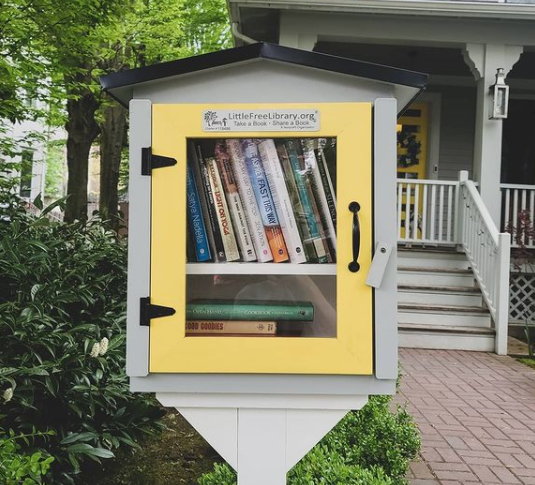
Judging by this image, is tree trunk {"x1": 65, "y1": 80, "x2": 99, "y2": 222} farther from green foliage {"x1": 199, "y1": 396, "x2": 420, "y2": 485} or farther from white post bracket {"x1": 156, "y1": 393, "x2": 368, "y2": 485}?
white post bracket {"x1": 156, "y1": 393, "x2": 368, "y2": 485}

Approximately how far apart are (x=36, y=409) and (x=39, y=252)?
143cm

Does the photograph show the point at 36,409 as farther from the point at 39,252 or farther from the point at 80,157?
the point at 80,157

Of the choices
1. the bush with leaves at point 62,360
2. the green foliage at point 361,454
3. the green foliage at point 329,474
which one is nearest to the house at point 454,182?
the green foliage at point 361,454

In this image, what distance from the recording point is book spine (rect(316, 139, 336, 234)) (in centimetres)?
195

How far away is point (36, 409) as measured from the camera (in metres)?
2.77

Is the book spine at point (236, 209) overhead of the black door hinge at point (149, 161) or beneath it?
beneath

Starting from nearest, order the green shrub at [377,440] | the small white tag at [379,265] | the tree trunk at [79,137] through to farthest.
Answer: the small white tag at [379,265] → the green shrub at [377,440] → the tree trunk at [79,137]

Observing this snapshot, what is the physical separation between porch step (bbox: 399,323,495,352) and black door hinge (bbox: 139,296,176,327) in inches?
221

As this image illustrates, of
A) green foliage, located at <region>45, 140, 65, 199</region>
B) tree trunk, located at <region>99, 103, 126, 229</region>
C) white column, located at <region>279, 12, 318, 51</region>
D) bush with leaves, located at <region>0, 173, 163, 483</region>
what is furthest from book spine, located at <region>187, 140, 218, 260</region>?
green foliage, located at <region>45, 140, 65, 199</region>

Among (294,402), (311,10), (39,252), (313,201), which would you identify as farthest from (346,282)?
(311,10)

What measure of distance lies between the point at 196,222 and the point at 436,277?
6313mm

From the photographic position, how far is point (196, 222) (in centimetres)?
199

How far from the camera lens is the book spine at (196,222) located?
6.48 ft

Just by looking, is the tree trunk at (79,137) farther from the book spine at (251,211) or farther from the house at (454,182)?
the book spine at (251,211)
